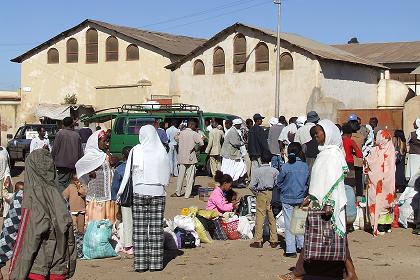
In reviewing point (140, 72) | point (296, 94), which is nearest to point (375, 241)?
point (296, 94)

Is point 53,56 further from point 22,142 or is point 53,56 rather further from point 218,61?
point 22,142

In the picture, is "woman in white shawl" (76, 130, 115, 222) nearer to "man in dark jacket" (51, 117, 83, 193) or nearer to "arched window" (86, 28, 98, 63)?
"man in dark jacket" (51, 117, 83, 193)

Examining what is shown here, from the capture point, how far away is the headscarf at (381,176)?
1234 centimetres

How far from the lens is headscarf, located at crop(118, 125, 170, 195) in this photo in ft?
30.9

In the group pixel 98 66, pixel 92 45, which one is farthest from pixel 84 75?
pixel 92 45

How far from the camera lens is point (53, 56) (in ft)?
A: 146

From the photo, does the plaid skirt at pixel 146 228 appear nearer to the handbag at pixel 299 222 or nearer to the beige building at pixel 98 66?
the handbag at pixel 299 222

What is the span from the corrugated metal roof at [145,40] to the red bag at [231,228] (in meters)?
29.0

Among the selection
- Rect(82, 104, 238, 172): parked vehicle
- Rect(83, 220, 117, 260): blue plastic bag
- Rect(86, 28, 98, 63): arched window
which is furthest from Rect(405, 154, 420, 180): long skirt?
Rect(86, 28, 98, 63): arched window

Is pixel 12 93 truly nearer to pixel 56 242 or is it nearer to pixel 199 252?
pixel 199 252

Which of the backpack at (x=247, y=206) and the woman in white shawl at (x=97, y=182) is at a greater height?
the woman in white shawl at (x=97, y=182)

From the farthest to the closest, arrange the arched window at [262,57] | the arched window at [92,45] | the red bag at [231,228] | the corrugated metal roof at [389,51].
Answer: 1. the corrugated metal roof at [389,51]
2. the arched window at [92,45]
3. the arched window at [262,57]
4. the red bag at [231,228]

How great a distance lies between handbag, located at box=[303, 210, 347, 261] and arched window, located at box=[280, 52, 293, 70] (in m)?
26.8

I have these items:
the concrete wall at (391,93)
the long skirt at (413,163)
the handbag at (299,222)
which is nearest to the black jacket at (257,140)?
the long skirt at (413,163)
